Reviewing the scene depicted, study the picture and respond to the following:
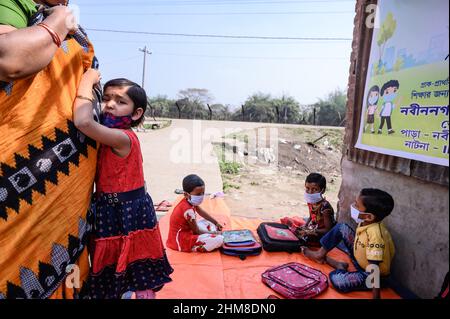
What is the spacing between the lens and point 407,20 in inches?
105

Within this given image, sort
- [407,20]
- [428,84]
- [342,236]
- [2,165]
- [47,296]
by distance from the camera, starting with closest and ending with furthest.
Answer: [2,165] < [47,296] < [428,84] < [407,20] < [342,236]

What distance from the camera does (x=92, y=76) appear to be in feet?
4.38

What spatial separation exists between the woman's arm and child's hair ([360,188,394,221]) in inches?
107

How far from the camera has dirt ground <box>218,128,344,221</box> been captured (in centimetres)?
644

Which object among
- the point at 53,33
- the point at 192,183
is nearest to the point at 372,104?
the point at 192,183

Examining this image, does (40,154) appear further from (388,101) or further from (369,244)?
(388,101)

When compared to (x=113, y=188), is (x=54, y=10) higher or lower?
higher

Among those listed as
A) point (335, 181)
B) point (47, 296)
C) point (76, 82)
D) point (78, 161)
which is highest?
point (76, 82)

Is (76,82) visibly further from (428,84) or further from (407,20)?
(407,20)

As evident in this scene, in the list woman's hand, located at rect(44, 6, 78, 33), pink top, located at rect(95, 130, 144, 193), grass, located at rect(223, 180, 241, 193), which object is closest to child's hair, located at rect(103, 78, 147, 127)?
pink top, located at rect(95, 130, 144, 193)

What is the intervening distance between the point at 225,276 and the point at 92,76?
240cm

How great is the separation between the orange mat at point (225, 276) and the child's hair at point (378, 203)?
0.77 meters
